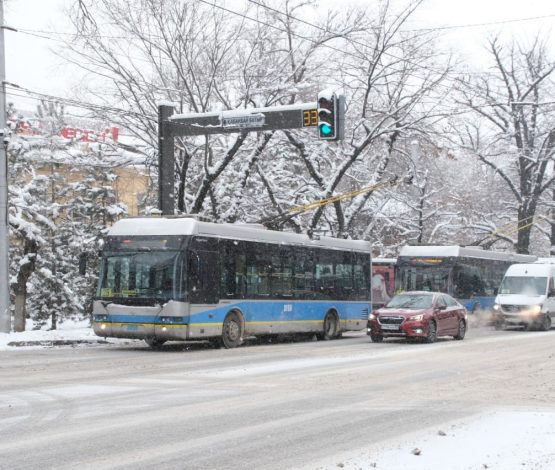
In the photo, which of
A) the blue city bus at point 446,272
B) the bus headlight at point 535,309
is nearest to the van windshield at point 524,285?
the bus headlight at point 535,309

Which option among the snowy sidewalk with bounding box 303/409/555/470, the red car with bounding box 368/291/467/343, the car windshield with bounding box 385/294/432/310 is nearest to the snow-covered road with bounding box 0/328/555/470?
the snowy sidewalk with bounding box 303/409/555/470

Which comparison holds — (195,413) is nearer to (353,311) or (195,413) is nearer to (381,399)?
(381,399)

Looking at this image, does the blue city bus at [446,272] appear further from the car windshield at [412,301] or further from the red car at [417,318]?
the car windshield at [412,301]

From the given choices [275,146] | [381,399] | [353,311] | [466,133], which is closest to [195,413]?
[381,399]

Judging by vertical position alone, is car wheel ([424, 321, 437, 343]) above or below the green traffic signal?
below

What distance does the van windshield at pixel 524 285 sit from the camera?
34125 mm

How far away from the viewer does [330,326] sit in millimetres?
27156

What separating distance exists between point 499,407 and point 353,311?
1737 cm

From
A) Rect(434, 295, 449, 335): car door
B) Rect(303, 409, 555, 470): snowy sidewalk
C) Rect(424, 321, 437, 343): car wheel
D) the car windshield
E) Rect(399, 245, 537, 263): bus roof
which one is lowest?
Rect(303, 409, 555, 470): snowy sidewalk

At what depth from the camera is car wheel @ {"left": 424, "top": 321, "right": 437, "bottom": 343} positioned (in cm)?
2455

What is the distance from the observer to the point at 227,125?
79.8 ft

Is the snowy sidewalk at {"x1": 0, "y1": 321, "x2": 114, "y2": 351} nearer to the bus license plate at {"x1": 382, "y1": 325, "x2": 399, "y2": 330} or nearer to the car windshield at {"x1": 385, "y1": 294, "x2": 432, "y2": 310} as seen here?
the bus license plate at {"x1": 382, "y1": 325, "x2": 399, "y2": 330}

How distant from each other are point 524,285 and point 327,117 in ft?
52.2

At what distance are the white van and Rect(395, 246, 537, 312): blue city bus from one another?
1904 mm
